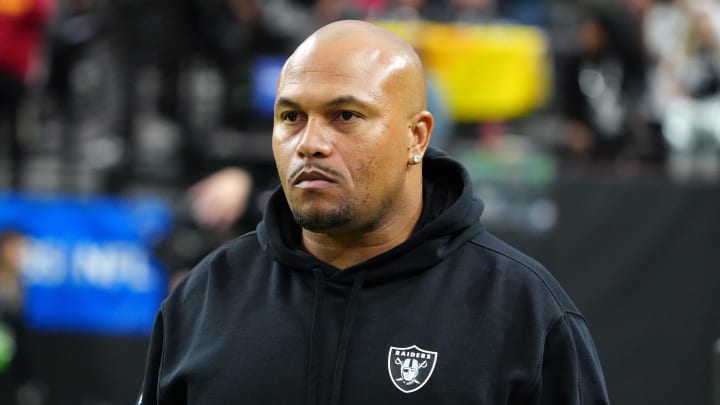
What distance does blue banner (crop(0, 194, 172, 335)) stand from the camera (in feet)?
29.7

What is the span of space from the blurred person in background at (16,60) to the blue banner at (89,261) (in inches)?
26.0

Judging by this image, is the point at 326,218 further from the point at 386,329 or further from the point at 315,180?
the point at 386,329

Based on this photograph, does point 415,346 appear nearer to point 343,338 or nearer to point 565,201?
point 343,338

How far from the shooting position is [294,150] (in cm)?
281

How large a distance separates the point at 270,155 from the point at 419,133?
6.83 metres

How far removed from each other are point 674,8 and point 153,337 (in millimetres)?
9088

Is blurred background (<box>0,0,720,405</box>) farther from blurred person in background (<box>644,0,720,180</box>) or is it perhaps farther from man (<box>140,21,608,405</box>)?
man (<box>140,21,608,405</box>)

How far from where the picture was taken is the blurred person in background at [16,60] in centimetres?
954

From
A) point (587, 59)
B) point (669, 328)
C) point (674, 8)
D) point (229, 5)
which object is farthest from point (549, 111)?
point (669, 328)

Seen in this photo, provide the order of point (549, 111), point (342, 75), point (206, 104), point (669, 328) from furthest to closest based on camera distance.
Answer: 1. point (549, 111)
2. point (206, 104)
3. point (669, 328)
4. point (342, 75)

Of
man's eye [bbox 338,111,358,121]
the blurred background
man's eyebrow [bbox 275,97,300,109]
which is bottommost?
the blurred background

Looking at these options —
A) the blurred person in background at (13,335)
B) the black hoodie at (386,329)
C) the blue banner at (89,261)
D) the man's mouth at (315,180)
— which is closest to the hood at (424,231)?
the black hoodie at (386,329)

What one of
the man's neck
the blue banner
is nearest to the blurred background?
the blue banner

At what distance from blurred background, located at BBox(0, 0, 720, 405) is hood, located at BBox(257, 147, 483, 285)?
3185 millimetres
